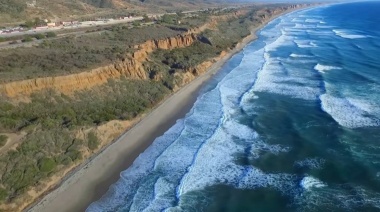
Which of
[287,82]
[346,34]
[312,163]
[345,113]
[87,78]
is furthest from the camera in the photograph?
[346,34]

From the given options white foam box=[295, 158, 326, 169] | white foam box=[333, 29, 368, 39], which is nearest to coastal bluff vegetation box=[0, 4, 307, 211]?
white foam box=[295, 158, 326, 169]

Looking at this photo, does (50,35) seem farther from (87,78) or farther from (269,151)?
(269,151)

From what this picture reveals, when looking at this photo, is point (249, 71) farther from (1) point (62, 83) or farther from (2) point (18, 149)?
(2) point (18, 149)

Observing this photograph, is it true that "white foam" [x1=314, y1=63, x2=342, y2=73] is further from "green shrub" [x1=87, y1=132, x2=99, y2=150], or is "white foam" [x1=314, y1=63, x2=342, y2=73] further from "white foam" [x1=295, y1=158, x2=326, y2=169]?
"green shrub" [x1=87, y1=132, x2=99, y2=150]

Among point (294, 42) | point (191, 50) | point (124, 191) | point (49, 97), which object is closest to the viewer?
point (124, 191)

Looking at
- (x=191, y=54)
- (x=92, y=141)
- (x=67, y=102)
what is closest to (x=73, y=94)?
(x=67, y=102)

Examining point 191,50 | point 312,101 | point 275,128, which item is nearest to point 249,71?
point 191,50
